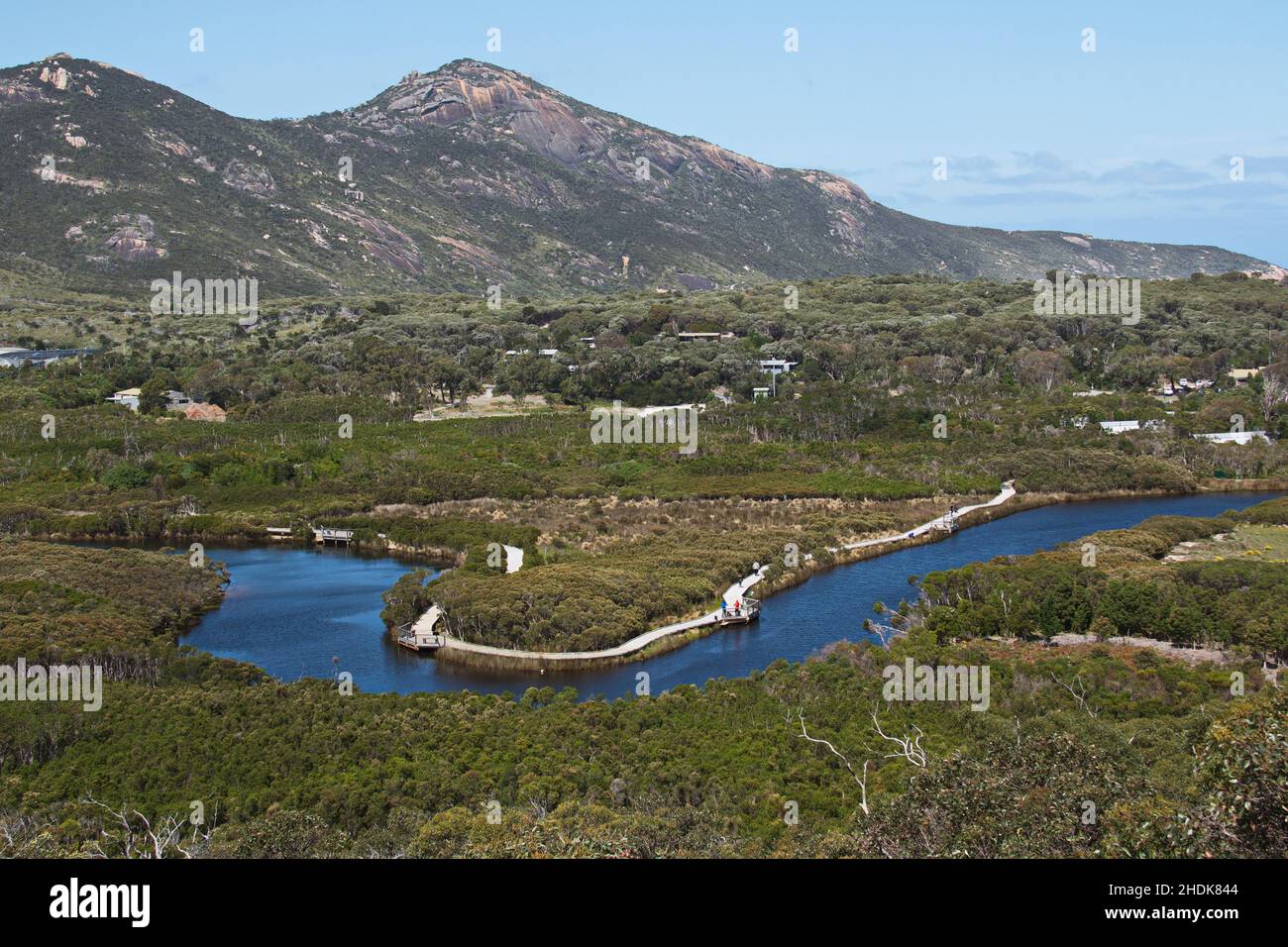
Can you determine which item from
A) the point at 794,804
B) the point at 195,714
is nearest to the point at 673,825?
the point at 794,804

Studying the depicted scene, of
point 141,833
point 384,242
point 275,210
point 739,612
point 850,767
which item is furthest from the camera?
point 384,242

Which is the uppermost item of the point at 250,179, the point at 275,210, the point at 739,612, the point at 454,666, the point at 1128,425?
the point at 250,179

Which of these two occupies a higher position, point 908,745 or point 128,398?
point 128,398

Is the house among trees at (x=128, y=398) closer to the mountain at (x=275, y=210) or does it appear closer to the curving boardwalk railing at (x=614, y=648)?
the mountain at (x=275, y=210)

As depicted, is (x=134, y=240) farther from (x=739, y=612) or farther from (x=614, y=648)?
(x=614, y=648)

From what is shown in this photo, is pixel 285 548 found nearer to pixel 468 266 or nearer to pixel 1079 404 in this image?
pixel 1079 404

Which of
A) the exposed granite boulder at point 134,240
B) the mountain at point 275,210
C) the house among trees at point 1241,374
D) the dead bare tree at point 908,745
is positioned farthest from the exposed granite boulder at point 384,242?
the dead bare tree at point 908,745

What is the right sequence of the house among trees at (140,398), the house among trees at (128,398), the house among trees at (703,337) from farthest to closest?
the house among trees at (703,337) < the house among trees at (140,398) < the house among trees at (128,398)

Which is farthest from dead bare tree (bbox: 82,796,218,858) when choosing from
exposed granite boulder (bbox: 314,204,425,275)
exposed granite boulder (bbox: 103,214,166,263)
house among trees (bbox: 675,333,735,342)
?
exposed granite boulder (bbox: 314,204,425,275)

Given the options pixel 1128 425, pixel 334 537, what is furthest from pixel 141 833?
pixel 1128 425
